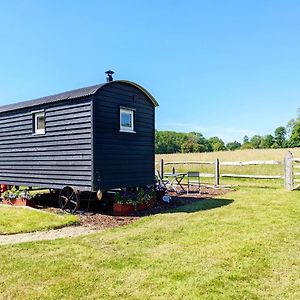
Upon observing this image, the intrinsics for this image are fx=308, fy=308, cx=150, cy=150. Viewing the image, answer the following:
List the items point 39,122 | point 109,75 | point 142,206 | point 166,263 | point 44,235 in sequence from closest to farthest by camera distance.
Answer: point 166,263
point 44,235
point 142,206
point 109,75
point 39,122

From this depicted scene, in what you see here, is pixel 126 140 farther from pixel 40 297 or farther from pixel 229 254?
pixel 40 297

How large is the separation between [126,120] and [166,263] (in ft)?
19.4

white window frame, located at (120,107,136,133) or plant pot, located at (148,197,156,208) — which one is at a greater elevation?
white window frame, located at (120,107,136,133)

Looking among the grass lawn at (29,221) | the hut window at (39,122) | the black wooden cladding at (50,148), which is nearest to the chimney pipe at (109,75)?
the black wooden cladding at (50,148)

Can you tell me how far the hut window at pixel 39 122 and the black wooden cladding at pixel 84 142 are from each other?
A: 0.19 meters

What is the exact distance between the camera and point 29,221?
291 inches

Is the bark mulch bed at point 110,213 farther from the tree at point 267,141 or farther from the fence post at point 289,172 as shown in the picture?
the tree at point 267,141

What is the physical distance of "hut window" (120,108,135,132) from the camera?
30.9ft

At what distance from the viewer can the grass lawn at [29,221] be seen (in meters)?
6.81

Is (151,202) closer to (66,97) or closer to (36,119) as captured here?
(66,97)

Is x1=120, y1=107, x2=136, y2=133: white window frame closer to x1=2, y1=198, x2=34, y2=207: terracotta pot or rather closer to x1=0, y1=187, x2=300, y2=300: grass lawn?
x1=0, y1=187, x2=300, y2=300: grass lawn

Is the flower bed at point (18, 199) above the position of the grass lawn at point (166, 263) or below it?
above

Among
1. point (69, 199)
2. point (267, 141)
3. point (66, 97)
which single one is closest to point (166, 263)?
point (69, 199)

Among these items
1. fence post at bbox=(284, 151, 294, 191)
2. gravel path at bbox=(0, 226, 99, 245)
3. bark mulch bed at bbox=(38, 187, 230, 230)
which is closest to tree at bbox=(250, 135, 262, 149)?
fence post at bbox=(284, 151, 294, 191)
